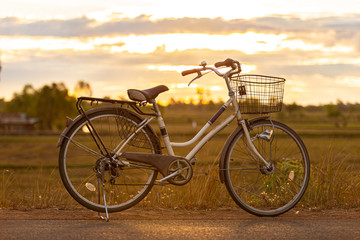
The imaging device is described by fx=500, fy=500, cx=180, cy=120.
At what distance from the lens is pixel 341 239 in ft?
12.3

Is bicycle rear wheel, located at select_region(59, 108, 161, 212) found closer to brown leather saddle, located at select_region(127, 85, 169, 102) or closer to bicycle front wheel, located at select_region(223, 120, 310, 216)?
brown leather saddle, located at select_region(127, 85, 169, 102)

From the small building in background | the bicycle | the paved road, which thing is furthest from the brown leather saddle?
the small building in background

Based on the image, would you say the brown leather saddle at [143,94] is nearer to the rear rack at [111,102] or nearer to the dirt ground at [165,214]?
the rear rack at [111,102]

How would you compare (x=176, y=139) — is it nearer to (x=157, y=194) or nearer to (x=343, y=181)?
(x=157, y=194)

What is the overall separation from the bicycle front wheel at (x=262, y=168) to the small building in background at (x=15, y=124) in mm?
84772

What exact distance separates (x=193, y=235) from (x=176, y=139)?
46.5 inches

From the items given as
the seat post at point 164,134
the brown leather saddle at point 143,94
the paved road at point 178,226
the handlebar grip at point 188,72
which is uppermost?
the handlebar grip at point 188,72

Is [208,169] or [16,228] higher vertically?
[208,169]

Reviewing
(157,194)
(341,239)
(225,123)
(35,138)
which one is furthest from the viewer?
(35,138)

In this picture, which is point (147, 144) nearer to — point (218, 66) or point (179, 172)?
point (179, 172)

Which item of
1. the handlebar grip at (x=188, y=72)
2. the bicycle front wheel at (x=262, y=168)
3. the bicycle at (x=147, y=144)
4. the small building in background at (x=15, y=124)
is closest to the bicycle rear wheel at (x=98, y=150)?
the bicycle at (x=147, y=144)

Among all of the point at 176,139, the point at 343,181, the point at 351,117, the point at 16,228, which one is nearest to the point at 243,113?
the point at 176,139

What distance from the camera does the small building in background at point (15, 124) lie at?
8806 cm

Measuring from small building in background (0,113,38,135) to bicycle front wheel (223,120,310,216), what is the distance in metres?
84.8
